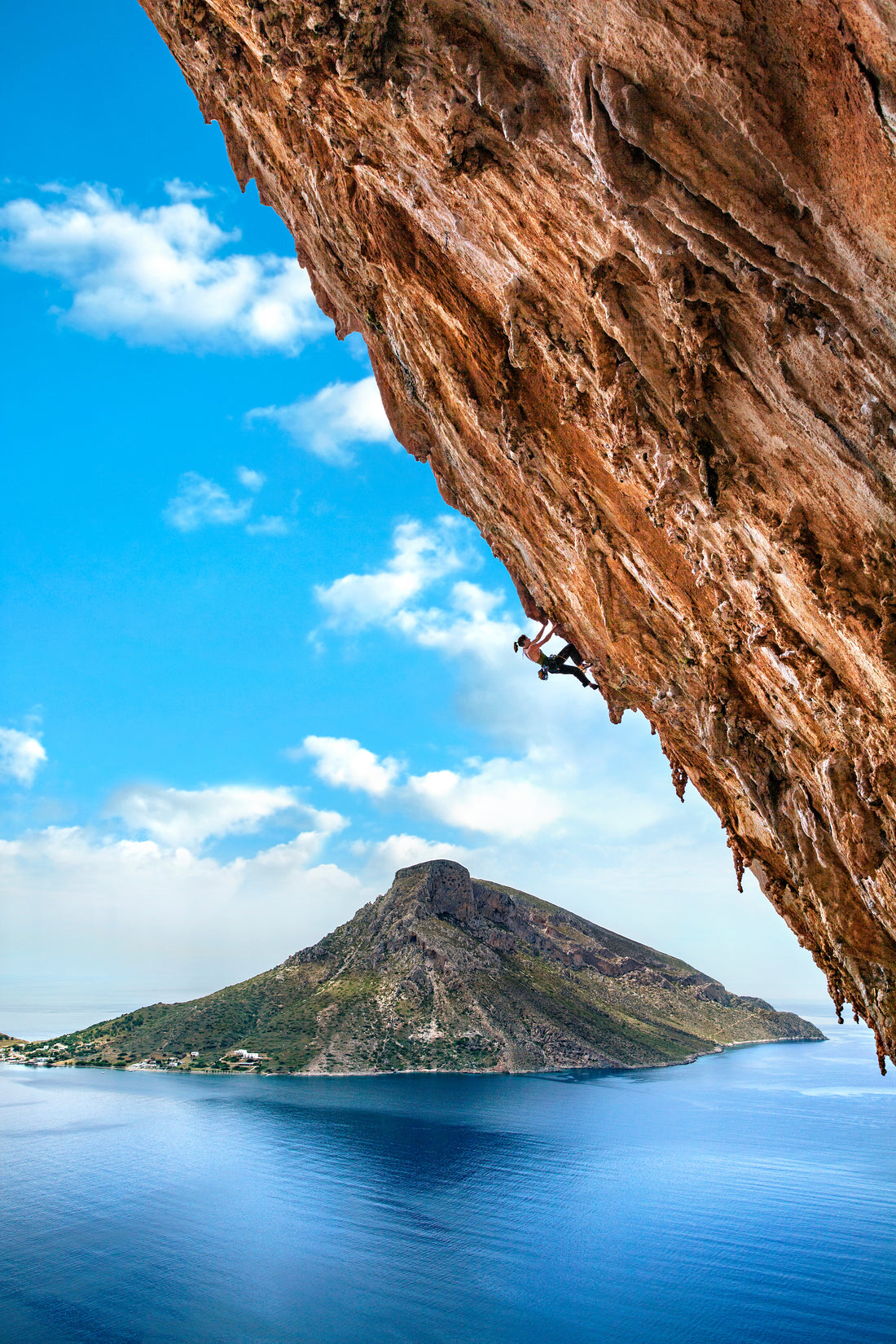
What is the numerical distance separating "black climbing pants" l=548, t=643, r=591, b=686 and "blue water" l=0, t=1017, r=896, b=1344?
2860cm

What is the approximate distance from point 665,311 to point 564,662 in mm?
10671

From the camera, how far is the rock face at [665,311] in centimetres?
660

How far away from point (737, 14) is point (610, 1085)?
109 metres

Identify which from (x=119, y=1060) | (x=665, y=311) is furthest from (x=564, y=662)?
(x=119, y=1060)

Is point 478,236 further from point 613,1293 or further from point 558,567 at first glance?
point 613,1293

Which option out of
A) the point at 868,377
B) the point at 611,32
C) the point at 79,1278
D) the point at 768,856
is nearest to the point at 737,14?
the point at 611,32

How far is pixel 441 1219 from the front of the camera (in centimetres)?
4688

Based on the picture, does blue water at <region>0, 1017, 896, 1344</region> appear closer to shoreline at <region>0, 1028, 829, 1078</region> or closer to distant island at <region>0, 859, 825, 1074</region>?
shoreline at <region>0, 1028, 829, 1078</region>

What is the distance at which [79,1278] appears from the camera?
3641 cm

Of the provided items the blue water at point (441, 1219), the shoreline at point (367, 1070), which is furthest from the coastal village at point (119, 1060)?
the blue water at point (441, 1219)

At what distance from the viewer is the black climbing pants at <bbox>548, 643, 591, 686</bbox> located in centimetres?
1827

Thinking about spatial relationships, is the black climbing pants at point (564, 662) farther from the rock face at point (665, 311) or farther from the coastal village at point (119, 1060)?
the coastal village at point (119, 1060)

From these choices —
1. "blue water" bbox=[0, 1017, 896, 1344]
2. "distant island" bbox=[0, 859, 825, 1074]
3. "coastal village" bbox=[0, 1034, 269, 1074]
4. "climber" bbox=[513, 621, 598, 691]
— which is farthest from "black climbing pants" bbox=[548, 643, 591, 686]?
Result: "coastal village" bbox=[0, 1034, 269, 1074]

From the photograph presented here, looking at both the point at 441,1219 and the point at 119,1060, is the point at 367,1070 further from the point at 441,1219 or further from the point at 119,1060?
the point at 441,1219
